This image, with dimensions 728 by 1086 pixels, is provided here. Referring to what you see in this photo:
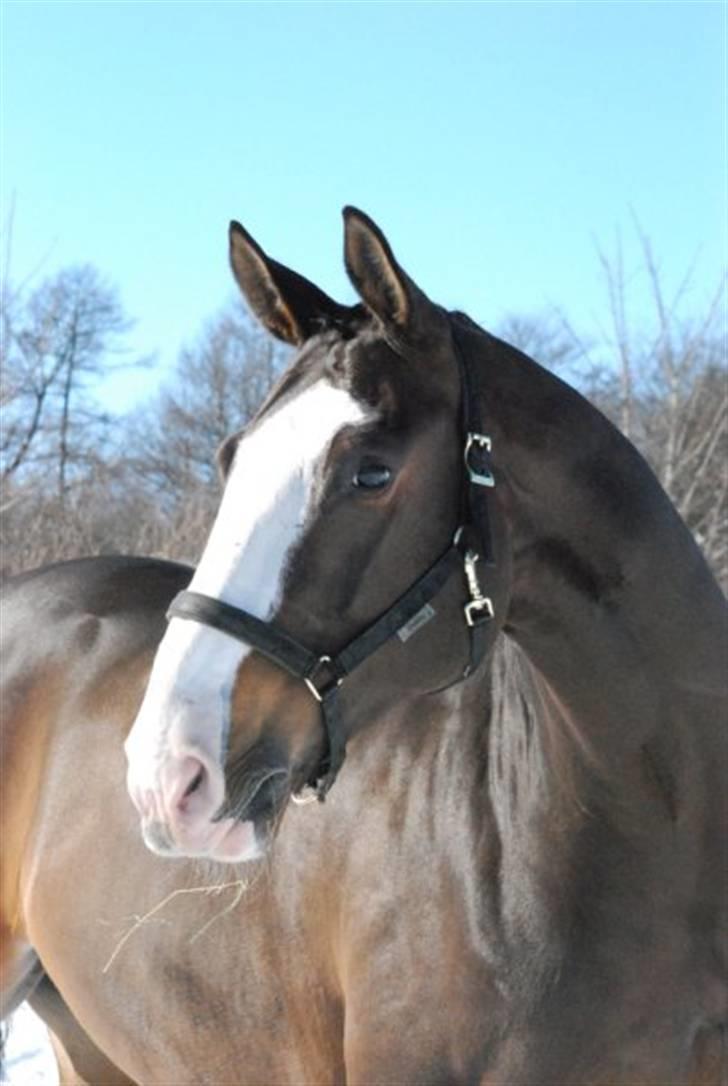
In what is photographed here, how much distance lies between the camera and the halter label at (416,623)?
8.72 feet

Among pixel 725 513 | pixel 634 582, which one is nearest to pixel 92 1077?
pixel 634 582

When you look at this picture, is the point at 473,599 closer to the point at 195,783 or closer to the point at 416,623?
the point at 416,623

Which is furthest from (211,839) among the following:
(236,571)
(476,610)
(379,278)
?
(379,278)

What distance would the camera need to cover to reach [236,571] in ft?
8.27

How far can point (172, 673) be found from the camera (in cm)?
245

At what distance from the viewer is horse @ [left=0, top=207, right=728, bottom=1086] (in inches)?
99.9

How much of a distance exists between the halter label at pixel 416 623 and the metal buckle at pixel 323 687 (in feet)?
0.43

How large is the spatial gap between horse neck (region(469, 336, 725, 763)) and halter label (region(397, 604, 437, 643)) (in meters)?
0.23

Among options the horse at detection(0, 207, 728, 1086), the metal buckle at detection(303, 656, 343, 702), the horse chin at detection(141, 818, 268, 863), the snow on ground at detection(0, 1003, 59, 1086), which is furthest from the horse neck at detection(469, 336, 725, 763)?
the snow on ground at detection(0, 1003, 59, 1086)

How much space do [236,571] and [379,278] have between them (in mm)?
559

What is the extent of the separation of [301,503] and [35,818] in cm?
212

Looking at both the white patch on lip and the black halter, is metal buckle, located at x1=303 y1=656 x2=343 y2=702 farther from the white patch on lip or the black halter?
the white patch on lip

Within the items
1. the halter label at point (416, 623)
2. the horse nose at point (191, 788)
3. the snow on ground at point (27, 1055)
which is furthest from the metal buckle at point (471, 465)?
the snow on ground at point (27, 1055)

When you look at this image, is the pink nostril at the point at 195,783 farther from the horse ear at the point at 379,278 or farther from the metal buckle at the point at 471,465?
the horse ear at the point at 379,278
